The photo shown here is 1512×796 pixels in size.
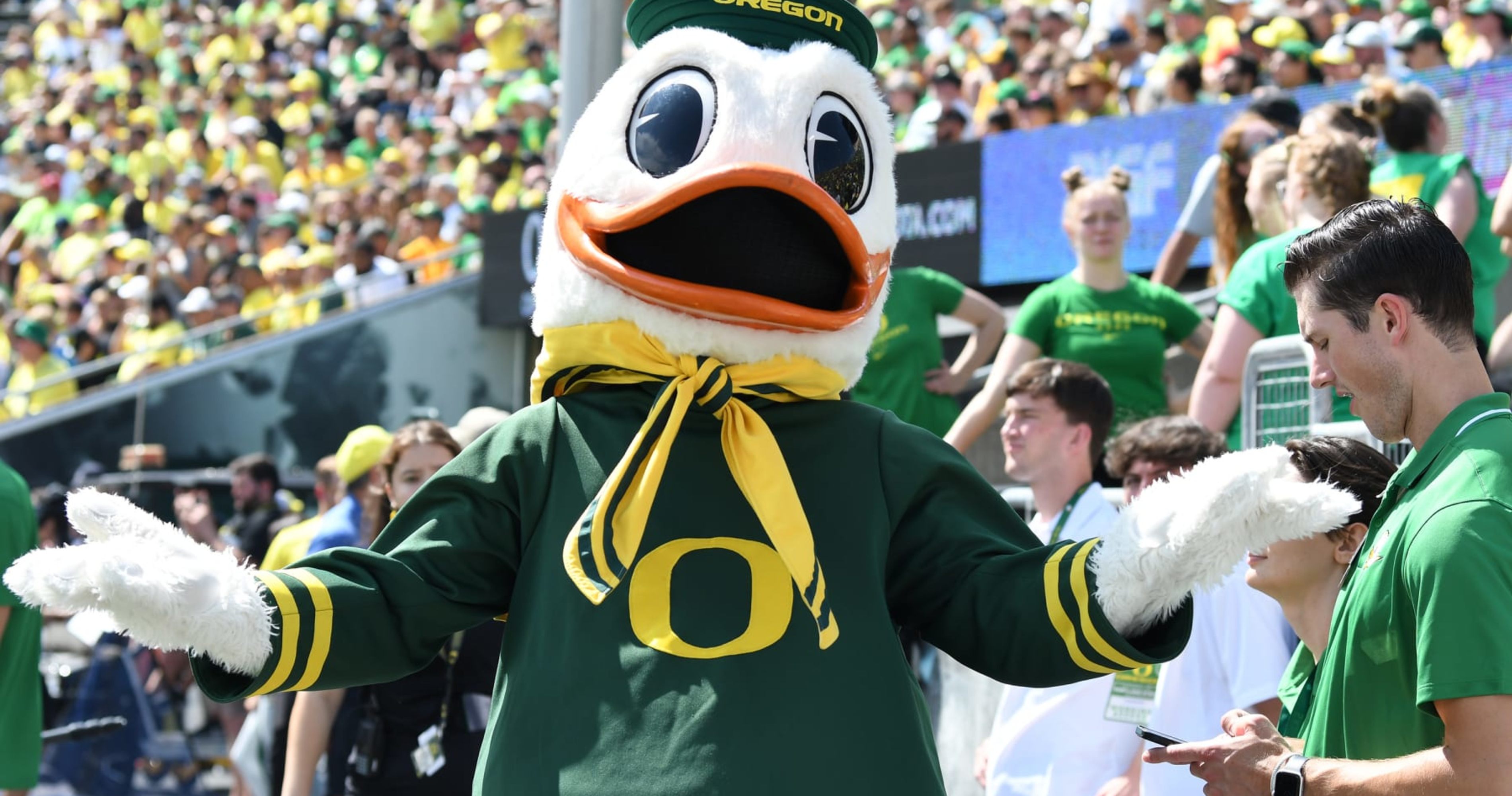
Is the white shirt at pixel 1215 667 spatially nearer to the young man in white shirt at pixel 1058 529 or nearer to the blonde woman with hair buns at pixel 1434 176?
the young man in white shirt at pixel 1058 529

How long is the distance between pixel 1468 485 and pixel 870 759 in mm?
828

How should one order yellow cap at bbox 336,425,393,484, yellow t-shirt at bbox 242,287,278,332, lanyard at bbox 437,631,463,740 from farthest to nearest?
1. yellow t-shirt at bbox 242,287,278,332
2. yellow cap at bbox 336,425,393,484
3. lanyard at bbox 437,631,463,740

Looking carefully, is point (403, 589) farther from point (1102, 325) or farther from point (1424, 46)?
point (1424, 46)

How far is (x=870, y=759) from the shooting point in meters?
2.31

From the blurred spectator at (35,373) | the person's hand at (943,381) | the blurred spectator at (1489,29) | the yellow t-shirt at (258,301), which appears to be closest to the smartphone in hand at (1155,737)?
the person's hand at (943,381)

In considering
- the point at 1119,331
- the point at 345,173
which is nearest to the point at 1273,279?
the point at 1119,331

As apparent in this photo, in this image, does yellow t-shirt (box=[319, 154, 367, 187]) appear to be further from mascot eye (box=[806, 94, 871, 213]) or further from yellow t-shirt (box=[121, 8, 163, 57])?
mascot eye (box=[806, 94, 871, 213])

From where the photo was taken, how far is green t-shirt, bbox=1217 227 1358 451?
438 cm

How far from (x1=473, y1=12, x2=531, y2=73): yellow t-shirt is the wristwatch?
13.9 metres

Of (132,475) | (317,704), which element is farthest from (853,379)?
(132,475)

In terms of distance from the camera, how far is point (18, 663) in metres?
4.61

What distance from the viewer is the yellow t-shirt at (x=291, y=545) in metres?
5.70

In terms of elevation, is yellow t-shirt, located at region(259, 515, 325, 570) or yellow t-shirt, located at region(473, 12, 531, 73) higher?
yellow t-shirt, located at region(473, 12, 531, 73)

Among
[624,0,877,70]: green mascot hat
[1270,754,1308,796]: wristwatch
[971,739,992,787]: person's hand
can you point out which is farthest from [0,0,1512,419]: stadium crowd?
[1270,754,1308,796]: wristwatch
